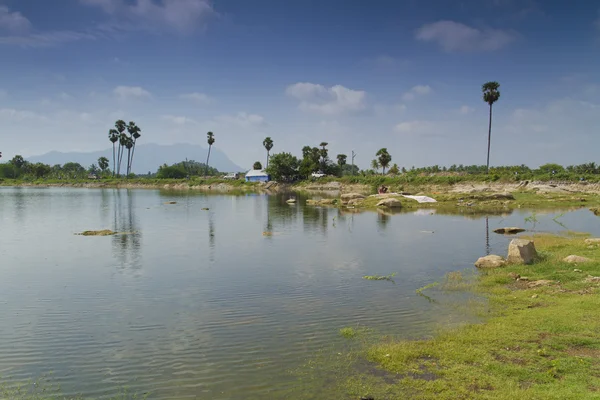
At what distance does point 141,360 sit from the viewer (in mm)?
12227

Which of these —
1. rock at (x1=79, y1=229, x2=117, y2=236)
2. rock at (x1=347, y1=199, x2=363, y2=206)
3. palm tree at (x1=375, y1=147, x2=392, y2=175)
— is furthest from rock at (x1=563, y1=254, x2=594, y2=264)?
palm tree at (x1=375, y1=147, x2=392, y2=175)

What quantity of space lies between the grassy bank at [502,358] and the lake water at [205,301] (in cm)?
148

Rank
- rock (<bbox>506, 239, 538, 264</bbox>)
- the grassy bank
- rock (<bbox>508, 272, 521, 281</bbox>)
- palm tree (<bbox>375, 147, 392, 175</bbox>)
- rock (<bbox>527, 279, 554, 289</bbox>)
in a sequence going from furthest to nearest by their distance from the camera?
palm tree (<bbox>375, 147, 392, 175</bbox>)
rock (<bbox>506, 239, 538, 264</bbox>)
rock (<bbox>508, 272, 521, 281</bbox>)
rock (<bbox>527, 279, 554, 289</bbox>)
the grassy bank

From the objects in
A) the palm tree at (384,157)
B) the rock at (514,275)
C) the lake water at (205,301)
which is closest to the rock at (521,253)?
the rock at (514,275)

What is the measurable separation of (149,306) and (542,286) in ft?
54.8

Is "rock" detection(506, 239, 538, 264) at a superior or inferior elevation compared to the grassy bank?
superior

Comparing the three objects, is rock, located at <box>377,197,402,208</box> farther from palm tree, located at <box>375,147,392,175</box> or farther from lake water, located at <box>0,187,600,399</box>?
palm tree, located at <box>375,147,392,175</box>

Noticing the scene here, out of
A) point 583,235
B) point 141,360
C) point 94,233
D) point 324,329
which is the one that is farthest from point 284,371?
point 94,233

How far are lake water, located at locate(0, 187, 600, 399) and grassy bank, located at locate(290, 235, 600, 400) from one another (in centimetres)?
148

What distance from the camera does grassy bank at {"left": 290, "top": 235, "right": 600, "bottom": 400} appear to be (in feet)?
31.0

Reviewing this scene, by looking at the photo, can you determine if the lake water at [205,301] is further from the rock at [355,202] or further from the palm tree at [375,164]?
the palm tree at [375,164]

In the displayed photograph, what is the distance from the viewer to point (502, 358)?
1098cm

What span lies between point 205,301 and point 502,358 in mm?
11971

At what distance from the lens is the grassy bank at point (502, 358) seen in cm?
945
